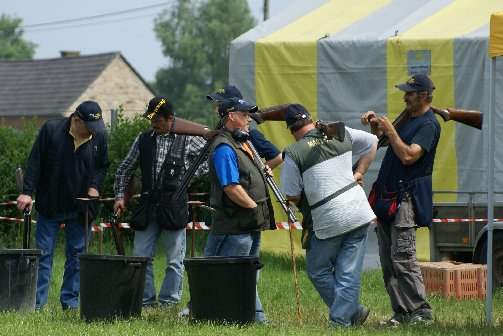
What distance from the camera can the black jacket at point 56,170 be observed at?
11.7 metres

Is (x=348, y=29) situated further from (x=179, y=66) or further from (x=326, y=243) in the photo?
(x=179, y=66)

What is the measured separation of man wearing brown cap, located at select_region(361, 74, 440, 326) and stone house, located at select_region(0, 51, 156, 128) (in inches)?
2070

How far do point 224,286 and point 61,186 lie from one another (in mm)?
2606

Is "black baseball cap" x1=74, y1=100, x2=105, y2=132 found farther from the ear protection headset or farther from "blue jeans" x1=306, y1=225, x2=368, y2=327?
"blue jeans" x1=306, y1=225, x2=368, y2=327

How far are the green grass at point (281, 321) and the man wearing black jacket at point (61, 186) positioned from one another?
0.33 metres

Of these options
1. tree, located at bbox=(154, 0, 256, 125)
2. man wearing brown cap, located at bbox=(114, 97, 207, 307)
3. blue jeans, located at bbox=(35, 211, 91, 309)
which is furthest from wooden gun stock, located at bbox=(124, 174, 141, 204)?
tree, located at bbox=(154, 0, 256, 125)

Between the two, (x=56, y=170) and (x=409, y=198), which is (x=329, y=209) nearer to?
(x=409, y=198)

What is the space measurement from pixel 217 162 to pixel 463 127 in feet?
21.5

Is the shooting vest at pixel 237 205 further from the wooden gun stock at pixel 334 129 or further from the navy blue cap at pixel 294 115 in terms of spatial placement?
the wooden gun stock at pixel 334 129

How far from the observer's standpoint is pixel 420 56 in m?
16.1

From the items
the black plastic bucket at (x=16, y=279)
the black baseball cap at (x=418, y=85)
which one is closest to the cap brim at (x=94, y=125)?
the black plastic bucket at (x=16, y=279)

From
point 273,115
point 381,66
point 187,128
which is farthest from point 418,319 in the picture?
point 381,66

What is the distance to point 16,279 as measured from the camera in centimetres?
1116

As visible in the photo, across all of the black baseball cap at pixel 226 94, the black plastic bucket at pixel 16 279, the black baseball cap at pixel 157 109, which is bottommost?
the black plastic bucket at pixel 16 279
